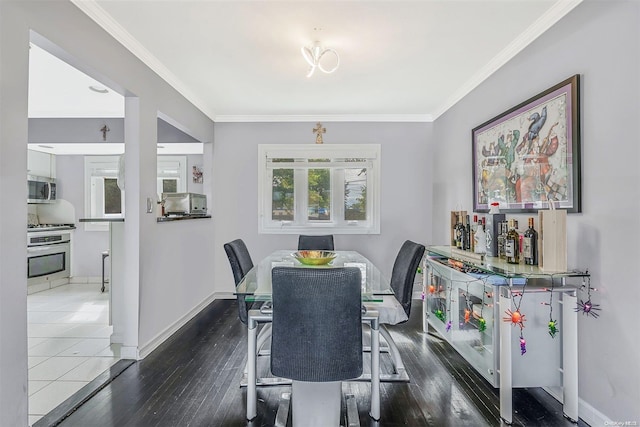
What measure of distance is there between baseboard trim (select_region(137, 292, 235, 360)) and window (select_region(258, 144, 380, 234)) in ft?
3.43

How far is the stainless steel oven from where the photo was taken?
4.56m

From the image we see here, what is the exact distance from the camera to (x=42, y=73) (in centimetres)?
307

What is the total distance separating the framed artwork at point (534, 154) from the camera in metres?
2.00

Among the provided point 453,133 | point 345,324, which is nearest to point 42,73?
point 345,324

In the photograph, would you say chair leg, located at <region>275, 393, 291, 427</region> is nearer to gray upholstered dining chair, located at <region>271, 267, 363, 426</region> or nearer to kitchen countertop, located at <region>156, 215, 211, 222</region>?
gray upholstered dining chair, located at <region>271, 267, 363, 426</region>

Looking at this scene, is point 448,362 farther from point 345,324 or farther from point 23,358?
point 23,358

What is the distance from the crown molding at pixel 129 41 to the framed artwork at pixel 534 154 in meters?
2.92

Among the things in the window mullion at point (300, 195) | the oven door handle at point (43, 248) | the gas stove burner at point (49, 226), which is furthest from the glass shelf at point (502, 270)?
the gas stove burner at point (49, 226)

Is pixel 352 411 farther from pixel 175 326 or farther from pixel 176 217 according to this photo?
pixel 176 217

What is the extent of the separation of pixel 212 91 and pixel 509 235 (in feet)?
10.2

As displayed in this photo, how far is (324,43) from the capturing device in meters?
2.54

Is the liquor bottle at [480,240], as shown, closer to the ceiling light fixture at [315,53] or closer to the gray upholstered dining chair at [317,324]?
the gray upholstered dining chair at [317,324]

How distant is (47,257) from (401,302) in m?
5.10

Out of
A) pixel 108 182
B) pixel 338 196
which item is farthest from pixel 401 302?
pixel 108 182
